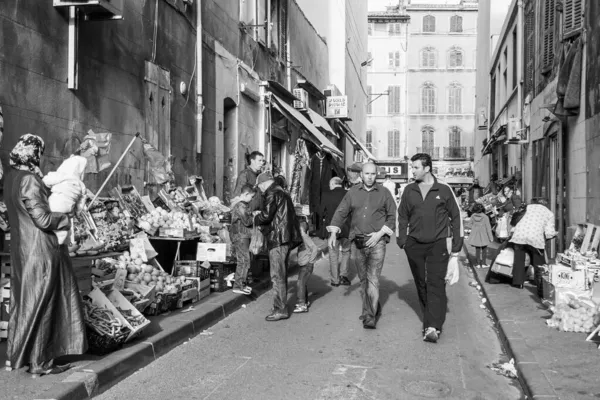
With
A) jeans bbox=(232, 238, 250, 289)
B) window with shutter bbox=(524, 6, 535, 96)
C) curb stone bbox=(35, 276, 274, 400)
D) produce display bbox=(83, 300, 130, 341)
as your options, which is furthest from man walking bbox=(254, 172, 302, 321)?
window with shutter bbox=(524, 6, 535, 96)

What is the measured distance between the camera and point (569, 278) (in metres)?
8.06

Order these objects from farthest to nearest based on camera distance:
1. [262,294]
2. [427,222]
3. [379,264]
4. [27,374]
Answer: [262,294] < [379,264] < [427,222] < [27,374]

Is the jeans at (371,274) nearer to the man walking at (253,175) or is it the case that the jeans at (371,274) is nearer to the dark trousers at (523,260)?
the man walking at (253,175)

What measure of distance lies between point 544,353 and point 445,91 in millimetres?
58920

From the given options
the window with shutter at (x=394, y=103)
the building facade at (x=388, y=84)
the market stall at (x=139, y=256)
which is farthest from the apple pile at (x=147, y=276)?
the window with shutter at (x=394, y=103)

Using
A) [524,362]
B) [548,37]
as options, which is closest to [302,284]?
[524,362]

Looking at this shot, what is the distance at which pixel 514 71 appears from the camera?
23.5m

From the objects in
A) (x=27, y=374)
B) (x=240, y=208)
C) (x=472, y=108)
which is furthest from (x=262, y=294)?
(x=472, y=108)

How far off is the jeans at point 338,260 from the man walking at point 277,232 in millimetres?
2755

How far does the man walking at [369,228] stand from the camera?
7.86m

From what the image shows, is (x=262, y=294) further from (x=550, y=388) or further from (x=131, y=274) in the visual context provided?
(x=550, y=388)

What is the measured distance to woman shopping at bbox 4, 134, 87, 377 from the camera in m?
5.23

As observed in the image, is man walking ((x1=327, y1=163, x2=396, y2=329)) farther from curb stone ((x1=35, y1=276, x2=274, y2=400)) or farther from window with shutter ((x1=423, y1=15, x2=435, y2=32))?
window with shutter ((x1=423, y1=15, x2=435, y2=32))

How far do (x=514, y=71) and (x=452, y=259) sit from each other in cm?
1796
